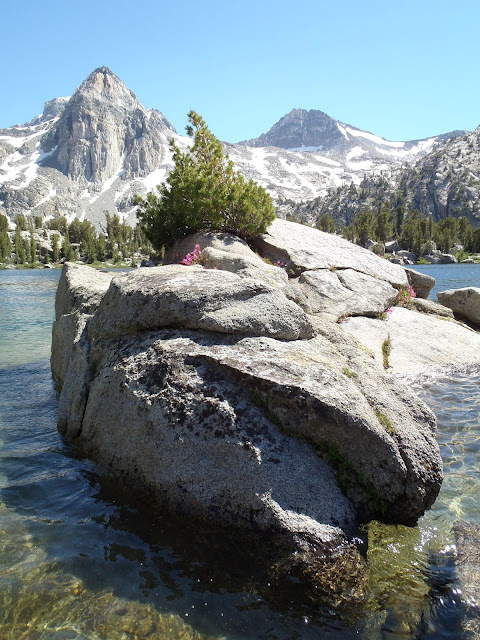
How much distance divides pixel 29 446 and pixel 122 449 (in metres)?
A: 2.96

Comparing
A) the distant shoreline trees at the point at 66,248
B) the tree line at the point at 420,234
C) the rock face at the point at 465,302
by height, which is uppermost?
the tree line at the point at 420,234

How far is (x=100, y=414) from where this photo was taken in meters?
7.21

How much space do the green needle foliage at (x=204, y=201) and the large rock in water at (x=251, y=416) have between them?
33.7 ft

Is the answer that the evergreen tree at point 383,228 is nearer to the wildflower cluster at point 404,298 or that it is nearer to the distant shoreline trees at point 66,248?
the distant shoreline trees at point 66,248

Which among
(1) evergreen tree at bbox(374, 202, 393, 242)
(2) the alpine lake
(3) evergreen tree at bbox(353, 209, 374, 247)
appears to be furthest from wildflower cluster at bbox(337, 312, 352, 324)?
(1) evergreen tree at bbox(374, 202, 393, 242)

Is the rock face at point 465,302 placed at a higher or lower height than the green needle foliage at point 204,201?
lower

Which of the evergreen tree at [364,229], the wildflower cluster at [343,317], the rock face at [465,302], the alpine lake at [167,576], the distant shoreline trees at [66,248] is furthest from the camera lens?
the evergreen tree at [364,229]

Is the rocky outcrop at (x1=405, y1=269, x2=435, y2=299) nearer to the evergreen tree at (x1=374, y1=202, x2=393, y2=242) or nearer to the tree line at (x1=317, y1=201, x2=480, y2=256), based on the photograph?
the tree line at (x1=317, y1=201, x2=480, y2=256)

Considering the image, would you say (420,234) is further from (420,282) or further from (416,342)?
(416,342)

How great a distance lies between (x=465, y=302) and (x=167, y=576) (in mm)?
18969

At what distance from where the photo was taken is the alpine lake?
14.2ft

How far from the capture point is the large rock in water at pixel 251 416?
17.6ft

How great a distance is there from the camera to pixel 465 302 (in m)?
20.2

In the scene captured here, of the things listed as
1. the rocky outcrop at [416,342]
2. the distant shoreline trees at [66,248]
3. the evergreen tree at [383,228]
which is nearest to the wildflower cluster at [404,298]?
the rocky outcrop at [416,342]
